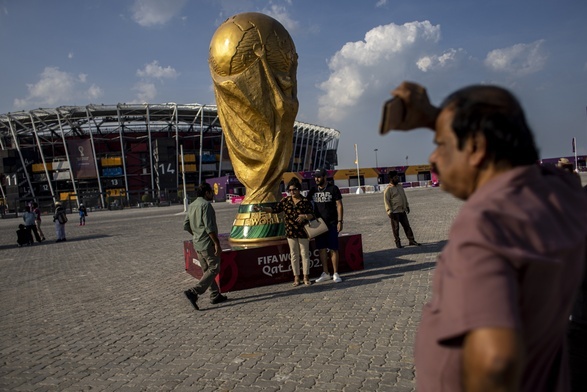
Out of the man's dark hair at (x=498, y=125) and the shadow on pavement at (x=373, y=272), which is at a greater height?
the man's dark hair at (x=498, y=125)

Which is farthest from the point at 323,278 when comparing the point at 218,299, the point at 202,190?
the point at 202,190

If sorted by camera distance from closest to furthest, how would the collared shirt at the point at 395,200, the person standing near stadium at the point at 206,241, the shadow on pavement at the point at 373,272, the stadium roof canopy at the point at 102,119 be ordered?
1. the person standing near stadium at the point at 206,241
2. the shadow on pavement at the point at 373,272
3. the collared shirt at the point at 395,200
4. the stadium roof canopy at the point at 102,119

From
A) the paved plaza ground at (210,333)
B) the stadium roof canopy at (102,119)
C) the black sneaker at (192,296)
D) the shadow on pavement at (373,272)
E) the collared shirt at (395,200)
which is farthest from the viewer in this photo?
the stadium roof canopy at (102,119)

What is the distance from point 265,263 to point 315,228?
3.49 feet

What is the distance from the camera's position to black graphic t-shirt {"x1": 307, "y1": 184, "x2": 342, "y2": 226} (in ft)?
21.6

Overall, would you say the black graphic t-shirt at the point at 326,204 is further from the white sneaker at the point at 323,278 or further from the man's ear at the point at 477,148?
the man's ear at the point at 477,148

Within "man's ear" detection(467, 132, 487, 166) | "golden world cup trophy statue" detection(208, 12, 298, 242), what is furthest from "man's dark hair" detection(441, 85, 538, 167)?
"golden world cup trophy statue" detection(208, 12, 298, 242)

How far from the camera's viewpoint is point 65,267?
9.94 meters

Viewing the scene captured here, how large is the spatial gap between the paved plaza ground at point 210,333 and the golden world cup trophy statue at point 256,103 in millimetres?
1536

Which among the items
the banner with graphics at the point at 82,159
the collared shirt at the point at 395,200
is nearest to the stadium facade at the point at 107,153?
the banner with graphics at the point at 82,159

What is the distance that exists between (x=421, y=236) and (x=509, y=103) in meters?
10.3

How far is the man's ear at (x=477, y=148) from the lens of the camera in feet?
3.40

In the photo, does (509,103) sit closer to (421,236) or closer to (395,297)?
(395,297)

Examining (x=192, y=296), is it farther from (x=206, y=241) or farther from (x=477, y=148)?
(x=477, y=148)
